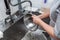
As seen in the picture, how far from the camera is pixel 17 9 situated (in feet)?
4.82

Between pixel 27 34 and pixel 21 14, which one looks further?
pixel 21 14

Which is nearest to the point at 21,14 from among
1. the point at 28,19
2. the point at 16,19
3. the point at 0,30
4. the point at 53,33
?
the point at 16,19

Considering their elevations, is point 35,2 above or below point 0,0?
below

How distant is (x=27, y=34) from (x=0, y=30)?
26 centimetres

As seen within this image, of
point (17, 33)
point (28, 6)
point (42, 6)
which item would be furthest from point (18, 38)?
Result: point (42, 6)

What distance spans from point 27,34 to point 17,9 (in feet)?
1.28

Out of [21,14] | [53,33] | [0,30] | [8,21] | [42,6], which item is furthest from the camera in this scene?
[42,6]

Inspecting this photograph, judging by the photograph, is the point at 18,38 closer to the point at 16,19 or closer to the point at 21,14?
the point at 16,19

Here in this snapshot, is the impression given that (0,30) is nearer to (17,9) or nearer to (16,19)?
(16,19)

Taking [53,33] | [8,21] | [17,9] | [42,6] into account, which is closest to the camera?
[53,33]

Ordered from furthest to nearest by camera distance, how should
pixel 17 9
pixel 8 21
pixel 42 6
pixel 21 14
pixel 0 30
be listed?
1. pixel 42 6
2. pixel 17 9
3. pixel 21 14
4. pixel 8 21
5. pixel 0 30

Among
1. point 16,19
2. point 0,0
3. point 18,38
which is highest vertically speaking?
point 0,0

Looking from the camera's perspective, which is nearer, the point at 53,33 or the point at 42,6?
the point at 53,33

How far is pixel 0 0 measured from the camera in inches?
48.3
